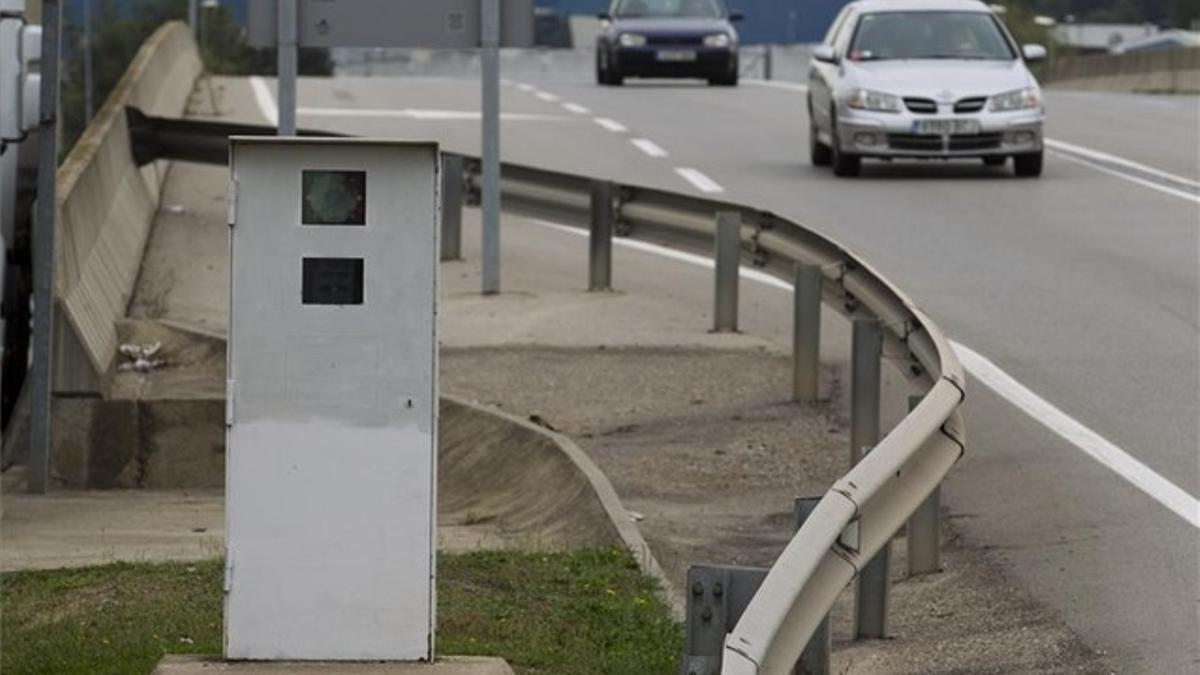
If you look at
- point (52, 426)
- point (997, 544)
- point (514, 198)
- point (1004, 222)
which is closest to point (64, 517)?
point (52, 426)

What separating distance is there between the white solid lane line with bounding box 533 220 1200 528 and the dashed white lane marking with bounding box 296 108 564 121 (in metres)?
18.4

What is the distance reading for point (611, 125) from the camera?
33.3 metres

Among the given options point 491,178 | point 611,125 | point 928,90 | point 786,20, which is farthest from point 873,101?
point 786,20

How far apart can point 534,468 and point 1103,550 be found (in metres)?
3.48

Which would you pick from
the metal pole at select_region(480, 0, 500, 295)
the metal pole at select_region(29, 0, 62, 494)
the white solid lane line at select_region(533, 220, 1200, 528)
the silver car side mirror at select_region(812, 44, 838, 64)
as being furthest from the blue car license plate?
the metal pole at select_region(29, 0, 62, 494)

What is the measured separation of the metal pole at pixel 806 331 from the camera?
14.4 metres

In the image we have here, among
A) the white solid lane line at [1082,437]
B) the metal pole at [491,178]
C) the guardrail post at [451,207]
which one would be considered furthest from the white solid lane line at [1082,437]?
the guardrail post at [451,207]

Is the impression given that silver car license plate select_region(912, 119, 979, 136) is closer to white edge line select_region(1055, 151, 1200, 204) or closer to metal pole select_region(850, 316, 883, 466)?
white edge line select_region(1055, 151, 1200, 204)

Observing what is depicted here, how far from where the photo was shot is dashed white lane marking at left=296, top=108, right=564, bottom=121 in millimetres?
33787

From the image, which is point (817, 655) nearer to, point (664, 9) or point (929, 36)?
point (929, 36)

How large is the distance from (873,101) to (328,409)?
61.3ft

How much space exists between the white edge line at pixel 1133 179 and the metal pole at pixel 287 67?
33.9 feet

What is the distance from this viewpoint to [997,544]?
35.2 ft

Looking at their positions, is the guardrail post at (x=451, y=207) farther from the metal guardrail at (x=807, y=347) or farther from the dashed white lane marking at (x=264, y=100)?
the dashed white lane marking at (x=264, y=100)
